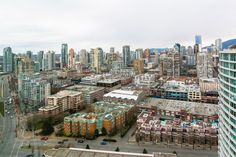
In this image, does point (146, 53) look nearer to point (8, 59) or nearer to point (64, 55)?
point (64, 55)

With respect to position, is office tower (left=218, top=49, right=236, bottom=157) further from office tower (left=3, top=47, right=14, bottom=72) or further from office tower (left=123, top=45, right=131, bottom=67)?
office tower (left=123, top=45, right=131, bottom=67)

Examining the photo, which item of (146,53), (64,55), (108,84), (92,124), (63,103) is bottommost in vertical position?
(92,124)

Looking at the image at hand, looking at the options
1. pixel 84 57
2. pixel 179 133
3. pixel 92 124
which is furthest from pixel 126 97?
pixel 84 57

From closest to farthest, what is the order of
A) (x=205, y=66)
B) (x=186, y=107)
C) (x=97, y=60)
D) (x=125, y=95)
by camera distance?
(x=186, y=107) → (x=125, y=95) → (x=205, y=66) → (x=97, y=60)

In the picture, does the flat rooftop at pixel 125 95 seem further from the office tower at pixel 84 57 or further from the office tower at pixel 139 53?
the office tower at pixel 139 53

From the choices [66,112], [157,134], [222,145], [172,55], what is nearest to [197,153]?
[157,134]

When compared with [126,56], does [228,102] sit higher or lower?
lower

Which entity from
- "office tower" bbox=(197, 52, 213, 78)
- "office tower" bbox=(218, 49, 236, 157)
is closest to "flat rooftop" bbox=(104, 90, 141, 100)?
"office tower" bbox=(218, 49, 236, 157)
